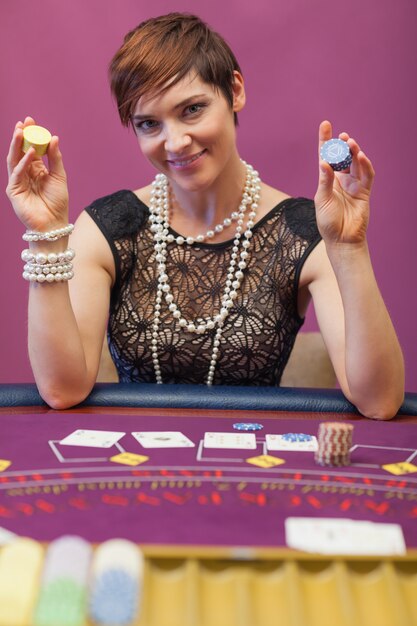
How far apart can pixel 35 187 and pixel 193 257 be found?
500mm

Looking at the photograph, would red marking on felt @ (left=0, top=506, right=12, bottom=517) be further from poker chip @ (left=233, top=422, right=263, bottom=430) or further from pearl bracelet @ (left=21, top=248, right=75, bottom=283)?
pearl bracelet @ (left=21, top=248, right=75, bottom=283)

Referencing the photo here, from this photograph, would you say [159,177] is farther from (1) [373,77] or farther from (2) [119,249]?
Answer: (1) [373,77]

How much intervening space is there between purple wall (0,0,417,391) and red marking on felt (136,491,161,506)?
7.83 ft

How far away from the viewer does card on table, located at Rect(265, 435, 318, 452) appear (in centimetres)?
134

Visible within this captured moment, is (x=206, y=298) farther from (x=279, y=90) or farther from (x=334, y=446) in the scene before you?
(x=279, y=90)

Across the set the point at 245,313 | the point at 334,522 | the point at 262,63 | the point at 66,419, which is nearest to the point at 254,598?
the point at 334,522

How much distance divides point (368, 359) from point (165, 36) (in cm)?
84

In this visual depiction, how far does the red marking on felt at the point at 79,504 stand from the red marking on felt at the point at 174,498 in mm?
105

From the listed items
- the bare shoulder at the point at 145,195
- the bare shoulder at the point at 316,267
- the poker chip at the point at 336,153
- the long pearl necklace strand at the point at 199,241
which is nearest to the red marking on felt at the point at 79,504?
the poker chip at the point at 336,153

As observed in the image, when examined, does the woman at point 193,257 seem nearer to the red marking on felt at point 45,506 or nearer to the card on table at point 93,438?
the card on table at point 93,438

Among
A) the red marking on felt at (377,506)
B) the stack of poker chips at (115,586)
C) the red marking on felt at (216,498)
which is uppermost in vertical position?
the stack of poker chips at (115,586)

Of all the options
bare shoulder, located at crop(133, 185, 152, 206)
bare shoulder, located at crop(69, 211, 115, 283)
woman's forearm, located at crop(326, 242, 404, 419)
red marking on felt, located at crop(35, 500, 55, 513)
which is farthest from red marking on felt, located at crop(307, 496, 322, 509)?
bare shoulder, located at crop(133, 185, 152, 206)

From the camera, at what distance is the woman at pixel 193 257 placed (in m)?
1.65

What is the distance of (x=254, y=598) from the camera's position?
841 mm
